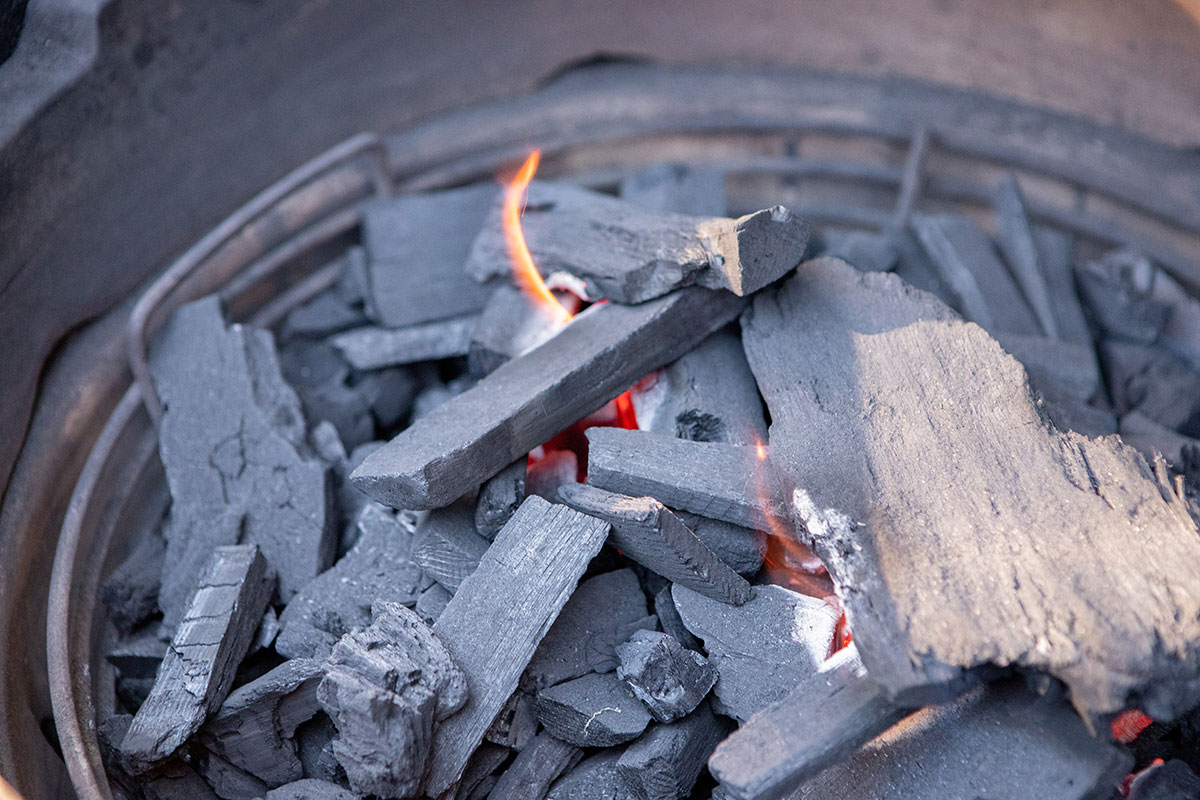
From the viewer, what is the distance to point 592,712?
85.6 inches

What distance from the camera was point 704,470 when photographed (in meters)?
2.30

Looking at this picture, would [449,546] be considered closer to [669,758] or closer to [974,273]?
[669,758]

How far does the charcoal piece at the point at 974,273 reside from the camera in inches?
128

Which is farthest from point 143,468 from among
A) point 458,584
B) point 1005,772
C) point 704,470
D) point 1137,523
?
point 1137,523

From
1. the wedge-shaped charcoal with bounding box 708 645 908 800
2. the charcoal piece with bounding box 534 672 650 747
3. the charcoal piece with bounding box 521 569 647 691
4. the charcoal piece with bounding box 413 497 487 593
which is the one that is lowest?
the charcoal piece with bounding box 534 672 650 747

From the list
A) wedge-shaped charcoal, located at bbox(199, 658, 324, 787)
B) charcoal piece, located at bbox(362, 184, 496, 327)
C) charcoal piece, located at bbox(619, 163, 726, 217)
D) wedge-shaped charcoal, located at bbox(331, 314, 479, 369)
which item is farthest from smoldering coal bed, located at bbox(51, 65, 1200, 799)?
charcoal piece, located at bbox(619, 163, 726, 217)

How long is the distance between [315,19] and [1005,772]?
344cm

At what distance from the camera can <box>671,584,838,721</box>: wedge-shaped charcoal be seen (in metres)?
2.17

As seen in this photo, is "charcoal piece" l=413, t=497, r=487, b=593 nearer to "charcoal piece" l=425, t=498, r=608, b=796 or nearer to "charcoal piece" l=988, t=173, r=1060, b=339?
"charcoal piece" l=425, t=498, r=608, b=796

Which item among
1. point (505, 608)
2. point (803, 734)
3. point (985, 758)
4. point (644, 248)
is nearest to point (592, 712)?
point (505, 608)

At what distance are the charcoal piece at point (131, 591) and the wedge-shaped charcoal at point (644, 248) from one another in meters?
1.48

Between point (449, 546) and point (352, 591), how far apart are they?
0.35m

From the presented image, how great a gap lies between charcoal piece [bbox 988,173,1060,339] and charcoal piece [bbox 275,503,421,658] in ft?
8.27

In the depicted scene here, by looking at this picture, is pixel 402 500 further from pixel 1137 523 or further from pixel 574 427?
pixel 1137 523
